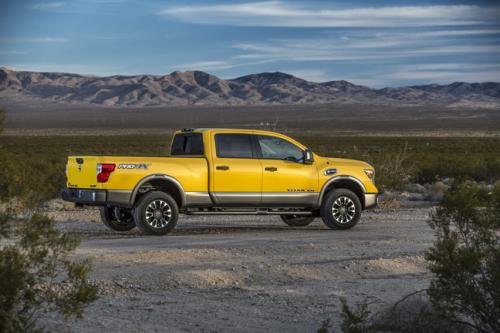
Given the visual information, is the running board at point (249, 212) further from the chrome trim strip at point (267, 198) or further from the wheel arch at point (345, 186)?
the wheel arch at point (345, 186)

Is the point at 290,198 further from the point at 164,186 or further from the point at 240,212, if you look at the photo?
the point at 164,186

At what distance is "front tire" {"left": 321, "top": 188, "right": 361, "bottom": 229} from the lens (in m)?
17.7

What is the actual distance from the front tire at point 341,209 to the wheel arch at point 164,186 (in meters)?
2.77

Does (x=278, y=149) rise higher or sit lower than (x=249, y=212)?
higher

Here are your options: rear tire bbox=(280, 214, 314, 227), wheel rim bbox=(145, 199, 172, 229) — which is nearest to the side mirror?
rear tire bbox=(280, 214, 314, 227)

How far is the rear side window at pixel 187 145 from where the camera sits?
17.3m

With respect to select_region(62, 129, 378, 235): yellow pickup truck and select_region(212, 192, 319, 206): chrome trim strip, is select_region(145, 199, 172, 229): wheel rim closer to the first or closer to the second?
select_region(62, 129, 378, 235): yellow pickup truck

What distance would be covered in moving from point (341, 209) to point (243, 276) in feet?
21.0

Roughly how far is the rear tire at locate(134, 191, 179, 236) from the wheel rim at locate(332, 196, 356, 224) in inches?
122

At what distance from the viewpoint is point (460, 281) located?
26.4 ft

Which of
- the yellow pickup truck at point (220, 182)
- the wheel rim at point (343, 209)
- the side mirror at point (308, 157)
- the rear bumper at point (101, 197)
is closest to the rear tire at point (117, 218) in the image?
the yellow pickup truck at point (220, 182)

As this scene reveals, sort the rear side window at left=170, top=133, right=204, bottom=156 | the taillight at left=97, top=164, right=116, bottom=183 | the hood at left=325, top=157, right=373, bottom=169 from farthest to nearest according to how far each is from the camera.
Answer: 1. the hood at left=325, top=157, right=373, bottom=169
2. the rear side window at left=170, top=133, right=204, bottom=156
3. the taillight at left=97, top=164, right=116, bottom=183

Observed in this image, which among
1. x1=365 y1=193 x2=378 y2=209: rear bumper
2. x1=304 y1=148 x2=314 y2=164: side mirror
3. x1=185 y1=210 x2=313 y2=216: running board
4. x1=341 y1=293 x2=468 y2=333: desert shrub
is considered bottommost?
x1=341 y1=293 x2=468 y2=333: desert shrub

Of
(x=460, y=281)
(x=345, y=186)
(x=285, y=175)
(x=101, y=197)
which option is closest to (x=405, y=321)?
(x=460, y=281)
